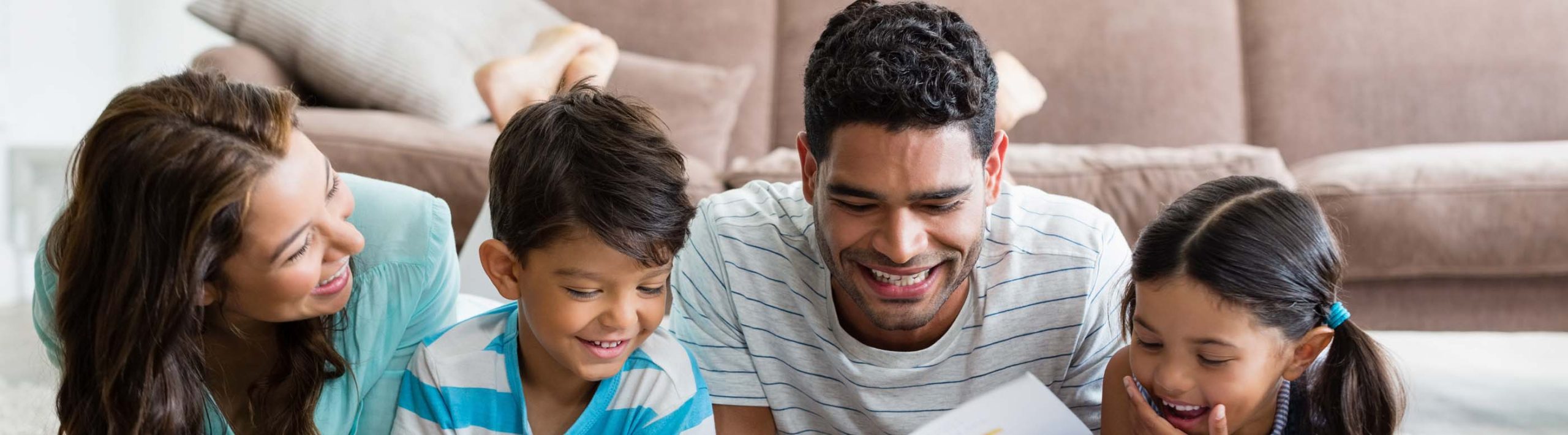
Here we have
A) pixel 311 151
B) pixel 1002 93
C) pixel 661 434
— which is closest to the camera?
pixel 311 151

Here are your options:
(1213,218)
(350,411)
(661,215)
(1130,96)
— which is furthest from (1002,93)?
(350,411)

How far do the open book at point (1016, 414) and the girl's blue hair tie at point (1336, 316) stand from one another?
0.95 feet

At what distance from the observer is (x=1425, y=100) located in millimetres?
2641

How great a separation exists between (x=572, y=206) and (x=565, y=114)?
12cm

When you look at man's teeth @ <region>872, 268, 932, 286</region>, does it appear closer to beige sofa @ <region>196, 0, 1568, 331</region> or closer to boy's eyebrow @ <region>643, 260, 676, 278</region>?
boy's eyebrow @ <region>643, 260, 676, 278</region>

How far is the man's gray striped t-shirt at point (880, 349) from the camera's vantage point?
56.7 inches

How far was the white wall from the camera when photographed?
3061mm

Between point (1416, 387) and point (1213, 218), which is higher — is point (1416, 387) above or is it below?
below

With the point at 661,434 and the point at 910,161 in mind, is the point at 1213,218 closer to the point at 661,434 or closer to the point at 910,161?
the point at 910,161

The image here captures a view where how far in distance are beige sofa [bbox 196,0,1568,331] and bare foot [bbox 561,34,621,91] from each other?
23cm

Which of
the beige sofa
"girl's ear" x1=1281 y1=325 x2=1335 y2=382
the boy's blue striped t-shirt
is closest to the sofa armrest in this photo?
the beige sofa

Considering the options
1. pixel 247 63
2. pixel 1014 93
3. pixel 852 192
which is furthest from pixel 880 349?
pixel 247 63

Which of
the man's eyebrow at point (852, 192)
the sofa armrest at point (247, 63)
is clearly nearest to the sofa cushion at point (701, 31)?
the sofa armrest at point (247, 63)

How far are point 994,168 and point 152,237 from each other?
893mm
